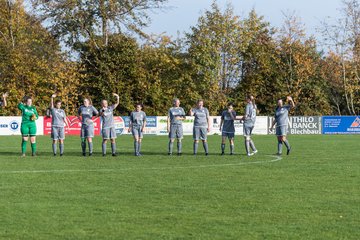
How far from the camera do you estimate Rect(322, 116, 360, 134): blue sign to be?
160 ft

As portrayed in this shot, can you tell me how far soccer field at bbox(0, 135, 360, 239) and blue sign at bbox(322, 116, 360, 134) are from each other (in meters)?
30.8

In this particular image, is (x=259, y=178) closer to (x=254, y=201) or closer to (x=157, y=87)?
(x=254, y=201)

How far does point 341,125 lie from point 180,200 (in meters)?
39.6

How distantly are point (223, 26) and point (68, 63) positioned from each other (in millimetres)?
14210

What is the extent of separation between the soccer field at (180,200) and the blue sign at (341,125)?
3080 cm

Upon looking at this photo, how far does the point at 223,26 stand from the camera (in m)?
59.4

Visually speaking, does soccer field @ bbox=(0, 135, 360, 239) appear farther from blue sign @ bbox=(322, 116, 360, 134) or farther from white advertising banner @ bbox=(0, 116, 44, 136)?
blue sign @ bbox=(322, 116, 360, 134)

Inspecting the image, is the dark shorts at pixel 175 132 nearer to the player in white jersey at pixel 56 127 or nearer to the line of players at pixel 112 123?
the line of players at pixel 112 123

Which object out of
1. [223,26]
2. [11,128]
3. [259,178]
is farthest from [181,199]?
[223,26]

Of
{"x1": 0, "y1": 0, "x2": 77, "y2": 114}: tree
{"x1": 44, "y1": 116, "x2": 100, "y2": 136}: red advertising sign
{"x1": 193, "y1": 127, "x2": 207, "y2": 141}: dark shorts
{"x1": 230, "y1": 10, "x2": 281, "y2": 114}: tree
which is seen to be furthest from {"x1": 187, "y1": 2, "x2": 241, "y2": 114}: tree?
{"x1": 193, "y1": 127, "x2": 207, "y2": 141}: dark shorts

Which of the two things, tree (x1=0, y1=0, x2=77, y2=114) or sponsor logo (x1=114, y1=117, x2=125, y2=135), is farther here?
tree (x1=0, y1=0, x2=77, y2=114)

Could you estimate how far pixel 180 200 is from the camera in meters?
11.1

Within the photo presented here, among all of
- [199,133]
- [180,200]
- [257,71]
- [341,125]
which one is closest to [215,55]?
[257,71]

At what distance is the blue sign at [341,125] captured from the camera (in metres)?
48.7
